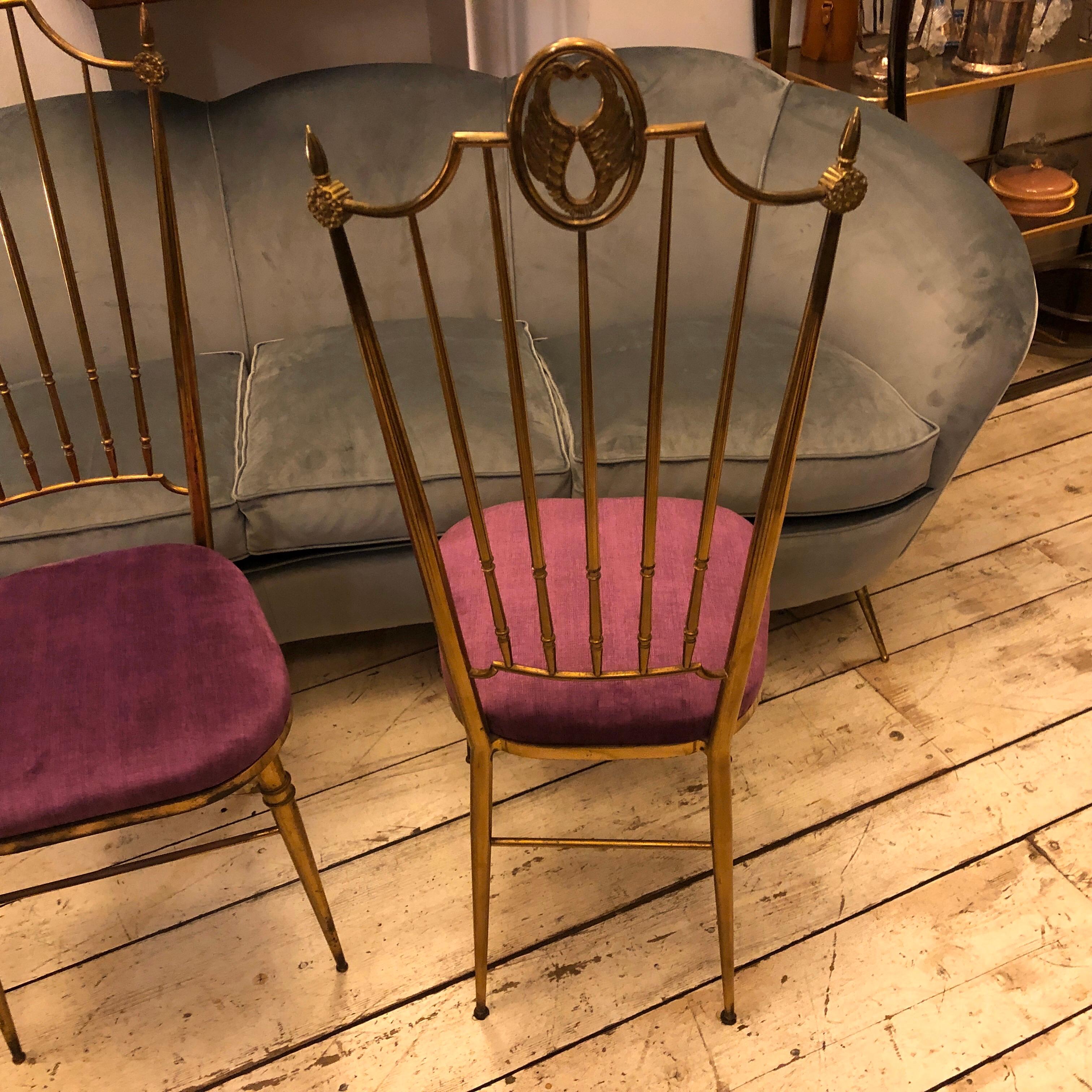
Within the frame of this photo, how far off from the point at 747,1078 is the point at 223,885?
0.74 meters

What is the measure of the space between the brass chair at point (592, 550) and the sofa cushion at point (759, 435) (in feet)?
0.78

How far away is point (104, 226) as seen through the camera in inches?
65.1

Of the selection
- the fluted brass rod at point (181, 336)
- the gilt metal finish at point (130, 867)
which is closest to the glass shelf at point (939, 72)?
the fluted brass rod at point (181, 336)

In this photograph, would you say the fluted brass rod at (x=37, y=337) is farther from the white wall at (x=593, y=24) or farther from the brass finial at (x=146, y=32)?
the white wall at (x=593, y=24)

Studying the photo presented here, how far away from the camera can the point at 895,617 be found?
5.67 ft

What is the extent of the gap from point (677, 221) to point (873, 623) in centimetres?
81

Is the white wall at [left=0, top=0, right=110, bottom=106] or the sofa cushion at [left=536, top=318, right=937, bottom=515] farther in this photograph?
the white wall at [left=0, top=0, right=110, bottom=106]

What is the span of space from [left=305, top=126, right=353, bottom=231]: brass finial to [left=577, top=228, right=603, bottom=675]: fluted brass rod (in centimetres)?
16

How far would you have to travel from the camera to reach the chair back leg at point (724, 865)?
1.01 m

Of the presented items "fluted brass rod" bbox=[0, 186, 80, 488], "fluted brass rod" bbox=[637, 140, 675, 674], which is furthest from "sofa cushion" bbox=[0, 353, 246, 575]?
"fluted brass rod" bbox=[637, 140, 675, 674]

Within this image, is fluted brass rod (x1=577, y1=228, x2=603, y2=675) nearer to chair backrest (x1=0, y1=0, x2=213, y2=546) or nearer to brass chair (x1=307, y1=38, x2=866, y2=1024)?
brass chair (x1=307, y1=38, x2=866, y2=1024)

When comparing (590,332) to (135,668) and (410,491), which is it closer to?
(410,491)

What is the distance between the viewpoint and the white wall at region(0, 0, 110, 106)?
5.65ft


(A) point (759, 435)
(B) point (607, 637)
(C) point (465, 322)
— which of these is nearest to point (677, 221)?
(C) point (465, 322)
